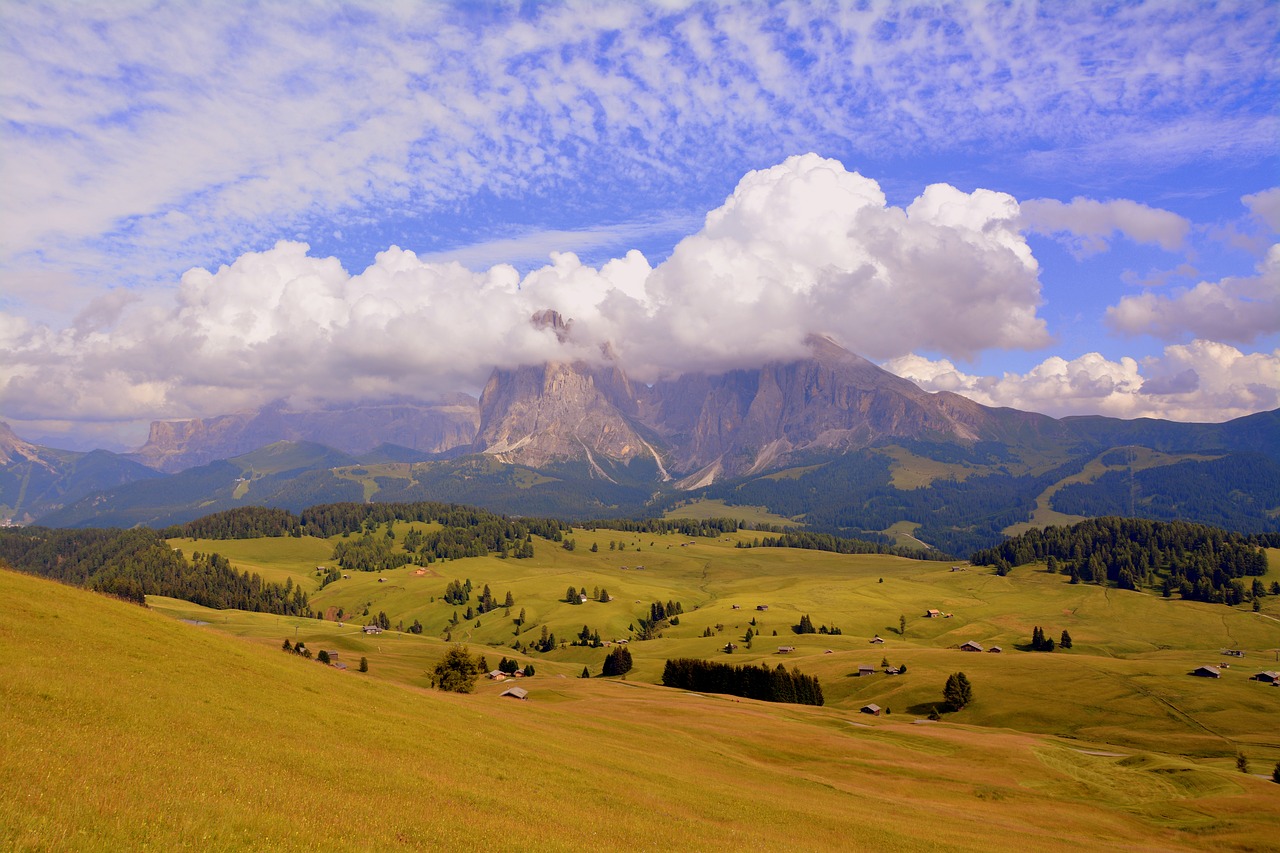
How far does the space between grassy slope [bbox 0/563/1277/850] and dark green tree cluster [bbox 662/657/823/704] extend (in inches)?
2058

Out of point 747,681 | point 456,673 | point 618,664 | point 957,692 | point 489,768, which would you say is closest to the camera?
point 489,768

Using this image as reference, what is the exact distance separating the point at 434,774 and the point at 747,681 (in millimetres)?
116384

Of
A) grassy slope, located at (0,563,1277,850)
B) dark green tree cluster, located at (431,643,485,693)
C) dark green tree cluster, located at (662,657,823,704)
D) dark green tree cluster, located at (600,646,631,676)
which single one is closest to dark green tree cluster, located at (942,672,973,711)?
dark green tree cluster, located at (662,657,823,704)

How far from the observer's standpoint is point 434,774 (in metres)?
37.4

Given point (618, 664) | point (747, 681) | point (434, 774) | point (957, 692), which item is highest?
point (434, 774)

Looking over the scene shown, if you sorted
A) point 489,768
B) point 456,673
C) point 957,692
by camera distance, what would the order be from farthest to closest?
point 957,692 → point 456,673 → point 489,768

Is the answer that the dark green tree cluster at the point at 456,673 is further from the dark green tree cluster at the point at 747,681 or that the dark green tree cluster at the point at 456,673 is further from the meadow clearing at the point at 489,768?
the dark green tree cluster at the point at 747,681

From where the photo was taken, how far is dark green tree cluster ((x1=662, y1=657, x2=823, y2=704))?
467 ft

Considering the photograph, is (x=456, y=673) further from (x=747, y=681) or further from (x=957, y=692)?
(x=957, y=692)

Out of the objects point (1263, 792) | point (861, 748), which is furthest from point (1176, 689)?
point (861, 748)

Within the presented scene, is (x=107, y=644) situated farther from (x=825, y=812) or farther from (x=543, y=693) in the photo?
(x=543, y=693)

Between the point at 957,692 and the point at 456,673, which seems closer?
the point at 456,673

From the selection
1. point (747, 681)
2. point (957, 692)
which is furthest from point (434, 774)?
point (957, 692)

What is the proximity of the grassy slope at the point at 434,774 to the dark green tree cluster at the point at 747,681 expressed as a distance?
2058 inches
